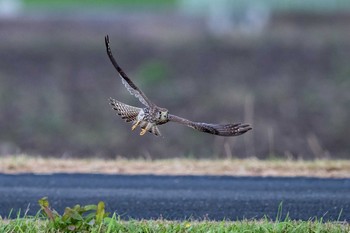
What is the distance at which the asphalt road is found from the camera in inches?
369

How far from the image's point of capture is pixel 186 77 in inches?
854

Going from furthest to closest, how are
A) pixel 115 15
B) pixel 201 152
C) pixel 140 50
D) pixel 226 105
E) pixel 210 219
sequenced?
1. pixel 115 15
2. pixel 140 50
3. pixel 226 105
4. pixel 201 152
5. pixel 210 219

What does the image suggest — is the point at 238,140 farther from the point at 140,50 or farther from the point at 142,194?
the point at 142,194

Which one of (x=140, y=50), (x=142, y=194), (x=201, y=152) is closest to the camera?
(x=142, y=194)

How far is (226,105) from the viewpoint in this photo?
2014cm

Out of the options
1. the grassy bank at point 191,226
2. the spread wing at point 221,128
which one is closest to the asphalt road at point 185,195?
the grassy bank at point 191,226

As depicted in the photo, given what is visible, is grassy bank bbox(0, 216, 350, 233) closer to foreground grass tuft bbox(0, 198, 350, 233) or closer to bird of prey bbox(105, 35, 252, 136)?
foreground grass tuft bbox(0, 198, 350, 233)

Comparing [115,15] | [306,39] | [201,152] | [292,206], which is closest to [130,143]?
[201,152]

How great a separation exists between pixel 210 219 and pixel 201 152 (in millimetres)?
9254

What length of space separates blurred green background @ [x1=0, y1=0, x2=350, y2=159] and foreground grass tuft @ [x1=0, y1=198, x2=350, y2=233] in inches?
→ 297

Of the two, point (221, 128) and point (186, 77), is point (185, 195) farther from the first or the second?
point (186, 77)

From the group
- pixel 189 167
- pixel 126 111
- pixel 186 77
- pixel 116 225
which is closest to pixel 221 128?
pixel 126 111

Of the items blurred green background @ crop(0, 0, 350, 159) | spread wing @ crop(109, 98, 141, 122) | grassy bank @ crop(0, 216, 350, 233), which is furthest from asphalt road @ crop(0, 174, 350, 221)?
blurred green background @ crop(0, 0, 350, 159)

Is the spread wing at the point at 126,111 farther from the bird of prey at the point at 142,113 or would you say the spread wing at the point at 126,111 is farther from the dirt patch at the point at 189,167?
the dirt patch at the point at 189,167
